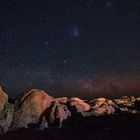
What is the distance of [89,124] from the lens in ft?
146

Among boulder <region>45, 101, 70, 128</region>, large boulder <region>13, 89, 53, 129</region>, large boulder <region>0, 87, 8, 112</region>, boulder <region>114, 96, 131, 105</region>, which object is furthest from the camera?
boulder <region>114, 96, 131, 105</region>

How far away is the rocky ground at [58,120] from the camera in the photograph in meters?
39.7

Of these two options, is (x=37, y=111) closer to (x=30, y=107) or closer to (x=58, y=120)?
(x=30, y=107)

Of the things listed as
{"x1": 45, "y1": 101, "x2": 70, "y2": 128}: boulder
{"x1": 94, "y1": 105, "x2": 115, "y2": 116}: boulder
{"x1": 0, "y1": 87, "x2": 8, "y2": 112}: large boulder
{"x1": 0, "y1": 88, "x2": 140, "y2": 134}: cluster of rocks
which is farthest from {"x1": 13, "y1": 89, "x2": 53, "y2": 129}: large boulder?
{"x1": 94, "y1": 105, "x2": 115, "y2": 116}: boulder

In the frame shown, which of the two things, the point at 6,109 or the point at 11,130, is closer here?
the point at 11,130

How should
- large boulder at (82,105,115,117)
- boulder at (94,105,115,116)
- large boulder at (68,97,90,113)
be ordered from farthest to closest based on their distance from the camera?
large boulder at (68,97,90,113)
boulder at (94,105,115,116)
large boulder at (82,105,115,117)

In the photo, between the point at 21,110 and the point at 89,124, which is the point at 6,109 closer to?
the point at 21,110

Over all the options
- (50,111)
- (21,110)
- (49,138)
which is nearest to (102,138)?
(49,138)

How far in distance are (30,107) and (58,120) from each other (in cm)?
617

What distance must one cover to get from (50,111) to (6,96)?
367 inches

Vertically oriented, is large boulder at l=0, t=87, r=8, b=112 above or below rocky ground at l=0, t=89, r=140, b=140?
above

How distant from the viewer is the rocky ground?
1561 inches

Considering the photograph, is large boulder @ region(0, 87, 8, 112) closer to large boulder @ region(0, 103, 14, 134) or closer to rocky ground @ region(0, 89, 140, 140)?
rocky ground @ region(0, 89, 140, 140)

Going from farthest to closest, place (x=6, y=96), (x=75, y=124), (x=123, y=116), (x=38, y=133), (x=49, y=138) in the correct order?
(x=6, y=96) < (x=123, y=116) < (x=75, y=124) < (x=38, y=133) < (x=49, y=138)
